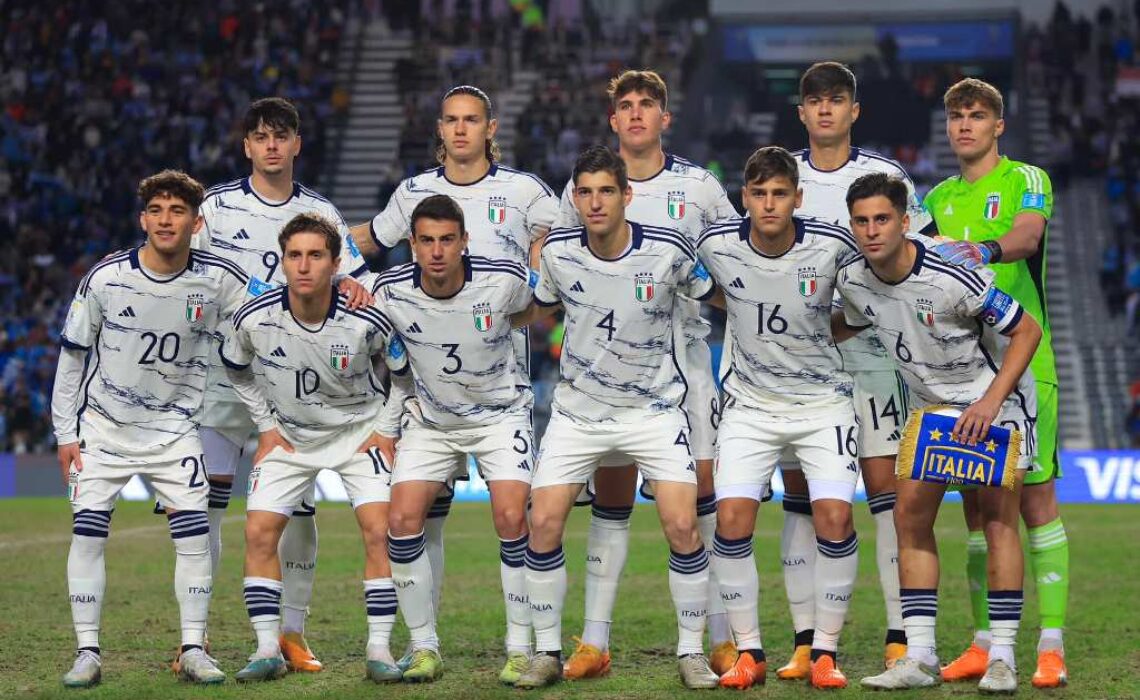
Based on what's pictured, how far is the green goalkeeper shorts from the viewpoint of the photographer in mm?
6754

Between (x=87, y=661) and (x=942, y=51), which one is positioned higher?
(x=942, y=51)

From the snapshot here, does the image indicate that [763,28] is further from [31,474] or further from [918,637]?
[918,637]

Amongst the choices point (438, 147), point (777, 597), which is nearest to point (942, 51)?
point (777, 597)

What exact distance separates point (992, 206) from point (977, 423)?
45.5 inches

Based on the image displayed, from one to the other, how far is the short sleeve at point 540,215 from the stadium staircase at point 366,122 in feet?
63.1

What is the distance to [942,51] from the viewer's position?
1169 inches

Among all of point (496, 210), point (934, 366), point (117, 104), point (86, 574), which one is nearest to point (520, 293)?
point (496, 210)

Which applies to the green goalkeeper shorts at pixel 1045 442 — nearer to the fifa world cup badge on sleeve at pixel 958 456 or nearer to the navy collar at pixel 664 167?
the fifa world cup badge on sleeve at pixel 958 456

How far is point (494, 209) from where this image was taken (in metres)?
7.38

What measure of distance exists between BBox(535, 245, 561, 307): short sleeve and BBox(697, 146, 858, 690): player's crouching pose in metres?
0.70

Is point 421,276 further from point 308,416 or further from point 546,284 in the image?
point 308,416

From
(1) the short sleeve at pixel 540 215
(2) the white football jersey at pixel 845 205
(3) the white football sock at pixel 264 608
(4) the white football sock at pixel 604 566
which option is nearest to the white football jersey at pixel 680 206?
(1) the short sleeve at pixel 540 215

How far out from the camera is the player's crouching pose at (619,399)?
21.8ft

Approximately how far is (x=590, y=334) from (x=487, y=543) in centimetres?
718
